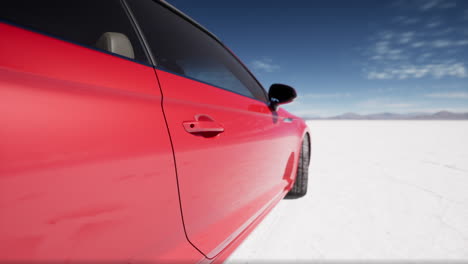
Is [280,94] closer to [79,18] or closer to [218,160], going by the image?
[218,160]

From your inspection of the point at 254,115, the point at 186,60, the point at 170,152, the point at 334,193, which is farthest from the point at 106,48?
Answer: the point at 334,193

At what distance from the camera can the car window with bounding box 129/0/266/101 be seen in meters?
1.06

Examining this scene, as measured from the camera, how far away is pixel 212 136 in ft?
2.91

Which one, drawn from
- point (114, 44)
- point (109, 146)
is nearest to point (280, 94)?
point (114, 44)

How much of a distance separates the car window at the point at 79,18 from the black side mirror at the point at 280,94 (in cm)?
118

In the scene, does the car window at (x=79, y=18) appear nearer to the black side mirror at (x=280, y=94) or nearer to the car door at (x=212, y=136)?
the car door at (x=212, y=136)

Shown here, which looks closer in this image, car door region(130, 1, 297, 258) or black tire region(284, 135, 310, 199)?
car door region(130, 1, 297, 258)

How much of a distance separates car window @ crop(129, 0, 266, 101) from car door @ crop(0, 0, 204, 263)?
351 millimetres

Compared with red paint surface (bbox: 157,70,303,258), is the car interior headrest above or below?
above

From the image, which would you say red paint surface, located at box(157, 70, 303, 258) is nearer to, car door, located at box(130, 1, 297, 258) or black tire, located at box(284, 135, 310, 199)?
car door, located at box(130, 1, 297, 258)

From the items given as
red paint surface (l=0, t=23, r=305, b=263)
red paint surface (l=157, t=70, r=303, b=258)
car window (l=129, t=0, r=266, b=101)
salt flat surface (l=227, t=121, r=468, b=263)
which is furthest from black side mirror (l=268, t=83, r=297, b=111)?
salt flat surface (l=227, t=121, r=468, b=263)

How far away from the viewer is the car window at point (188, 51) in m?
1.06

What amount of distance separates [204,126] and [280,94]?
3.74ft

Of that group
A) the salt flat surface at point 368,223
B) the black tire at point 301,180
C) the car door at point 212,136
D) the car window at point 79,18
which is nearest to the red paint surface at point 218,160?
the car door at point 212,136
